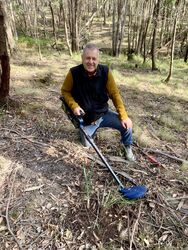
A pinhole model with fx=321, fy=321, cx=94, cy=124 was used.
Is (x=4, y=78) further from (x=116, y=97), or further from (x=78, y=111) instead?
(x=116, y=97)

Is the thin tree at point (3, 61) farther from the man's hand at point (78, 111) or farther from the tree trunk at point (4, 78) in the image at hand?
the man's hand at point (78, 111)

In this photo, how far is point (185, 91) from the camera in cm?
1073

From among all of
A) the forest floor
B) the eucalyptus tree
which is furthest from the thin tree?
the eucalyptus tree

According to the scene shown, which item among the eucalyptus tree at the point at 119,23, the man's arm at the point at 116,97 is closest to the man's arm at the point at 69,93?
the man's arm at the point at 116,97

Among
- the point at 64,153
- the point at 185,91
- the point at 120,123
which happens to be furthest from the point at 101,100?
the point at 185,91

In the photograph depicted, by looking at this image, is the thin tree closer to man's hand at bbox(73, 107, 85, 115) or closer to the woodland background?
the woodland background

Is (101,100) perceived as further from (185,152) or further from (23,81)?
(23,81)

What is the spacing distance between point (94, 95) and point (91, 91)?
0.08 meters

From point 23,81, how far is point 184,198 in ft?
19.7

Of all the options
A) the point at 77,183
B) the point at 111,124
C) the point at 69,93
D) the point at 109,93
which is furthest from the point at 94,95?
the point at 77,183

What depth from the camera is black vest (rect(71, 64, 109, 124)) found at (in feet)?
13.4

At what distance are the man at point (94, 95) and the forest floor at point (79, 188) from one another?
Answer: 458 mm

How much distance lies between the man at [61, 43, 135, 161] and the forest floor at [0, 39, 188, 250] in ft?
1.50

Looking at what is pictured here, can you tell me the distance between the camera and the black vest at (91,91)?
410cm
